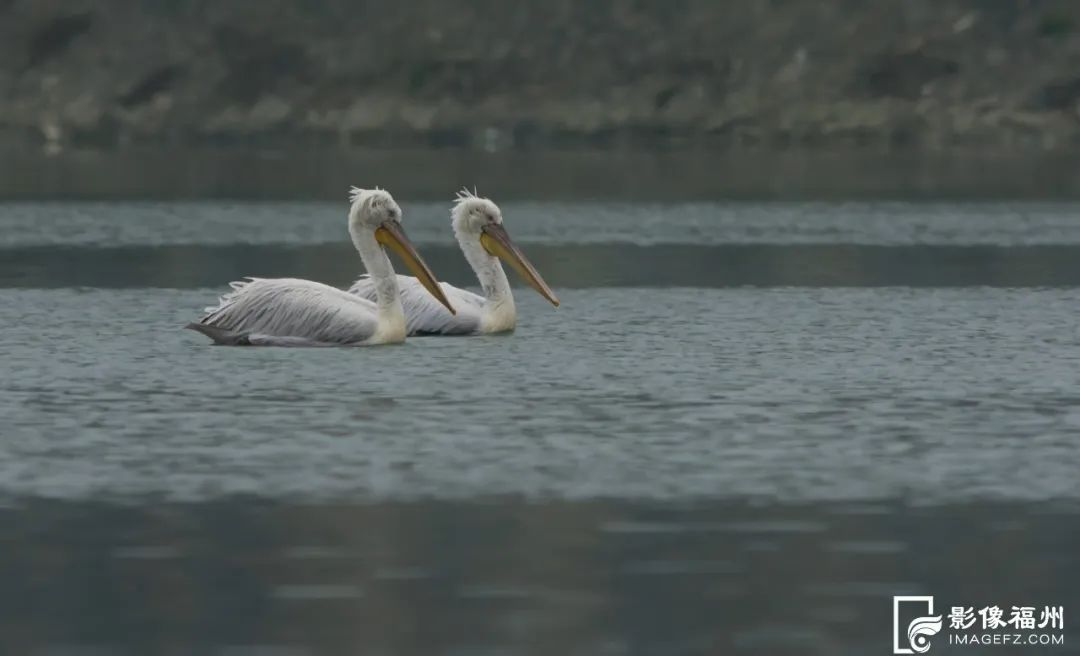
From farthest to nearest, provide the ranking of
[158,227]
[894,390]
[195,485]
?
1. [158,227]
2. [894,390]
3. [195,485]

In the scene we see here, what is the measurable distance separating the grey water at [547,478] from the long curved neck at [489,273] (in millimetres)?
391

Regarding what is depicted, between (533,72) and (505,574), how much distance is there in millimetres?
128413

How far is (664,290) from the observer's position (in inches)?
1371

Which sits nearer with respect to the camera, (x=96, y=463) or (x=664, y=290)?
(x=96, y=463)

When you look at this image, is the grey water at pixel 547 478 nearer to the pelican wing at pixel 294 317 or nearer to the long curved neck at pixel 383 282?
the pelican wing at pixel 294 317

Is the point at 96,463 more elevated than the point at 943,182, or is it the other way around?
the point at 943,182

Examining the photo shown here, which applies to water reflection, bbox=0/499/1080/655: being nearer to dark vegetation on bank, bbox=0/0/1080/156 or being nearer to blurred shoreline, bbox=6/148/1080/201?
blurred shoreline, bbox=6/148/1080/201

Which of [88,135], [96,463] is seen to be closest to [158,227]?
[96,463]

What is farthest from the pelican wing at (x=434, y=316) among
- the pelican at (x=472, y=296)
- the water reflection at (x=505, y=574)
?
the water reflection at (x=505, y=574)

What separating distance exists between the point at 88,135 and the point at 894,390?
11890cm

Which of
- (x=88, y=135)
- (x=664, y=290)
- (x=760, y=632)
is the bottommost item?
(x=760, y=632)

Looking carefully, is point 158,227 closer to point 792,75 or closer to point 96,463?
point 96,463

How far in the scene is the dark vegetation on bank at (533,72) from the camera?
438 feet

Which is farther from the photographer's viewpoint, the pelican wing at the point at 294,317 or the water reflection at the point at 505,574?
the pelican wing at the point at 294,317
